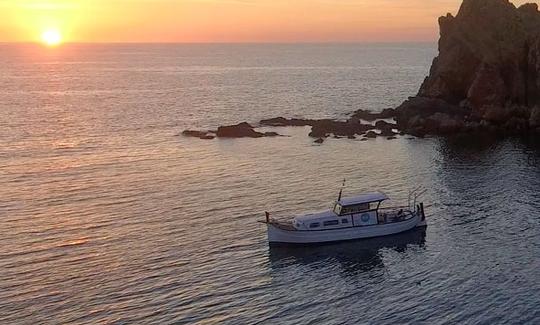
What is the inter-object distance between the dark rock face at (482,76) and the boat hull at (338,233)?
49.0 meters

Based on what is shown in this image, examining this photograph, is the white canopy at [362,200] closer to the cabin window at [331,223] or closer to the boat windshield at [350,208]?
the boat windshield at [350,208]

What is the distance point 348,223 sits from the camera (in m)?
61.8

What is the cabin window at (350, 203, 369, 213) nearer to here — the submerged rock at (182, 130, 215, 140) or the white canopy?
the white canopy

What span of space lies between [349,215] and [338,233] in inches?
81.9

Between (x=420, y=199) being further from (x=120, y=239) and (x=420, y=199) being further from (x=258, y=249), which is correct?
(x=120, y=239)

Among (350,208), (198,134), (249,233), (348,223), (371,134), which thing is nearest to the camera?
(249,233)

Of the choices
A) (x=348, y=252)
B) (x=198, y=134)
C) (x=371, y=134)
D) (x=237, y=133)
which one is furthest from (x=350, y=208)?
(x=198, y=134)

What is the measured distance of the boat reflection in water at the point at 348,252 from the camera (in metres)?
55.7

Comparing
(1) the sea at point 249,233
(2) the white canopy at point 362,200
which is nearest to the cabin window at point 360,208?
(2) the white canopy at point 362,200

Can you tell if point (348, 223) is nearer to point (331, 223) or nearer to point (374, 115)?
point (331, 223)

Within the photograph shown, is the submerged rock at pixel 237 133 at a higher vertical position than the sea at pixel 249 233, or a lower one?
higher

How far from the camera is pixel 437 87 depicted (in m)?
126

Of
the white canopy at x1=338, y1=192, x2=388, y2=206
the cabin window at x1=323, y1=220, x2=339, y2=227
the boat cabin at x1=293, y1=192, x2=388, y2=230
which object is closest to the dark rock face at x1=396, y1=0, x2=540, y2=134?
the white canopy at x1=338, y1=192, x2=388, y2=206

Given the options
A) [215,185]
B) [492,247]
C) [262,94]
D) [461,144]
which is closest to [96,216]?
[215,185]
